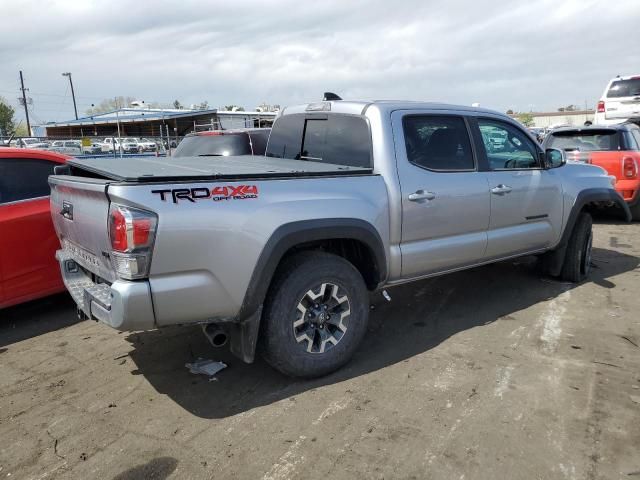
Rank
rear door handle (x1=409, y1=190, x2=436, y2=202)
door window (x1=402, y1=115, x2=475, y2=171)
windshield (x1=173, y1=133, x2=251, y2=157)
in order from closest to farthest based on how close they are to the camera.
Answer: rear door handle (x1=409, y1=190, x2=436, y2=202), door window (x1=402, y1=115, x2=475, y2=171), windshield (x1=173, y1=133, x2=251, y2=157)

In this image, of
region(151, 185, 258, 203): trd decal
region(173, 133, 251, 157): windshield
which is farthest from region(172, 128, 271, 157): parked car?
region(151, 185, 258, 203): trd decal

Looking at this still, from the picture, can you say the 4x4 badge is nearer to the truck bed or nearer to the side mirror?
the truck bed

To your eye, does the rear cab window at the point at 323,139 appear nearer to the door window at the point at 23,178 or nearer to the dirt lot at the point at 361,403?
the dirt lot at the point at 361,403

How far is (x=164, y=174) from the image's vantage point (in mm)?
2936

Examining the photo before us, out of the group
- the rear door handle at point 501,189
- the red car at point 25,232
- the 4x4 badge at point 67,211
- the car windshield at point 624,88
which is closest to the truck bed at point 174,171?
the 4x4 badge at point 67,211

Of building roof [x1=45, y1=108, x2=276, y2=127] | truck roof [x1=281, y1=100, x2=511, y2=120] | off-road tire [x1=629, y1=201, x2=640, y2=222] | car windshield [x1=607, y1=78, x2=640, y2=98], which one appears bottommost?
off-road tire [x1=629, y1=201, x2=640, y2=222]

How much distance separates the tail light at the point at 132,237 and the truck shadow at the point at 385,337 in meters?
1.05

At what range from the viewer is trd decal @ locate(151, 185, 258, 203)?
2836 millimetres

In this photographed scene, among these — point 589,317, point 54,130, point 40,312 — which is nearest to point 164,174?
point 40,312

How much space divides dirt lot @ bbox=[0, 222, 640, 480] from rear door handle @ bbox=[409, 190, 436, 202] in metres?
1.19

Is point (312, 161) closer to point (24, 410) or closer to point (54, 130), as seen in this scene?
point (24, 410)

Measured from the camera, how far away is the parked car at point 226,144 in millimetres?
8065

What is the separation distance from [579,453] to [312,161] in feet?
9.39

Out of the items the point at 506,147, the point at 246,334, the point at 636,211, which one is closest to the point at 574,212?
the point at 506,147
